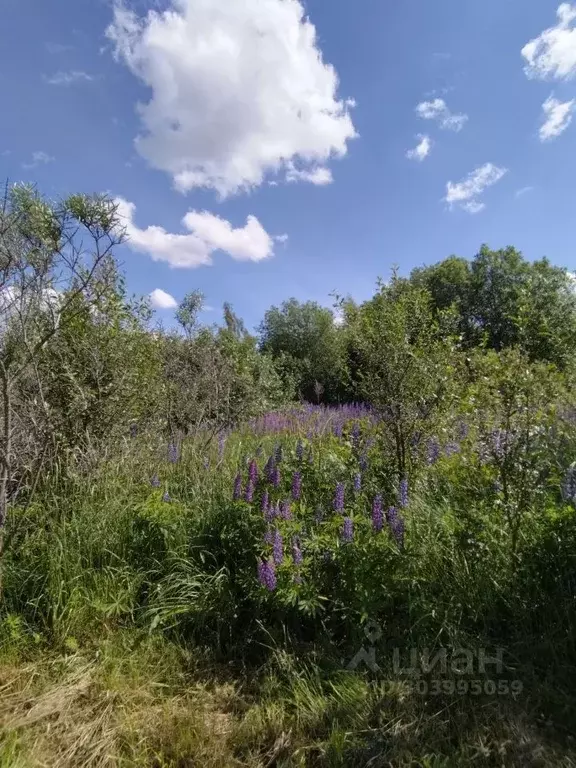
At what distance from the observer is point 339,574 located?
7.78 ft

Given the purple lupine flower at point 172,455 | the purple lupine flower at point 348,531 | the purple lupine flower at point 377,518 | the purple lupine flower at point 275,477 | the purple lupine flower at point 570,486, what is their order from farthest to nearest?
the purple lupine flower at point 172,455, the purple lupine flower at point 275,477, the purple lupine flower at point 377,518, the purple lupine flower at point 348,531, the purple lupine flower at point 570,486

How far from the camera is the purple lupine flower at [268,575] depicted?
2.21m

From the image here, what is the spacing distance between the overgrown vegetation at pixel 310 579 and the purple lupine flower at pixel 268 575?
12 millimetres

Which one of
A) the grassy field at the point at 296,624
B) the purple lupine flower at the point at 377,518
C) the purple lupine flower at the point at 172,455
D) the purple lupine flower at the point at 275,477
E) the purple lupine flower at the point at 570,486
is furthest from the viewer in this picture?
the purple lupine flower at the point at 172,455

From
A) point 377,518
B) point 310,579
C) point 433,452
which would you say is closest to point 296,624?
point 310,579

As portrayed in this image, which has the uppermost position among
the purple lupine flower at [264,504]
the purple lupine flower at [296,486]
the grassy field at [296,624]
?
the purple lupine flower at [296,486]

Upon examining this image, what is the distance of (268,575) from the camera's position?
222cm

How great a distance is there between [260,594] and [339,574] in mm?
449

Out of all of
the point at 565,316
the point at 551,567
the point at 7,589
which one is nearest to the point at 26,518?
the point at 7,589

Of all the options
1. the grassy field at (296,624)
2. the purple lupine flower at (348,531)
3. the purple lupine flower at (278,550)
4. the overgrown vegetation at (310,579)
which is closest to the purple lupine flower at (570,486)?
the overgrown vegetation at (310,579)

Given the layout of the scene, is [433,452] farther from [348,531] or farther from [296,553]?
[296,553]

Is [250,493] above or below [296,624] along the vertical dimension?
above

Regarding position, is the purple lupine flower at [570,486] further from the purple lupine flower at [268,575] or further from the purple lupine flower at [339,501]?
the purple lupine flower at [268,575]

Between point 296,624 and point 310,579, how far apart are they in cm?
32
